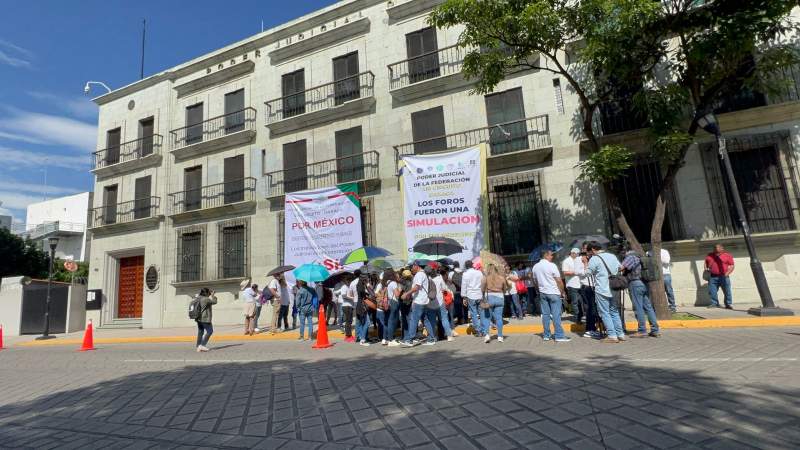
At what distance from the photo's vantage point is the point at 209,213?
1816 centimetres

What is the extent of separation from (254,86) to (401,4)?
7987 millimetres

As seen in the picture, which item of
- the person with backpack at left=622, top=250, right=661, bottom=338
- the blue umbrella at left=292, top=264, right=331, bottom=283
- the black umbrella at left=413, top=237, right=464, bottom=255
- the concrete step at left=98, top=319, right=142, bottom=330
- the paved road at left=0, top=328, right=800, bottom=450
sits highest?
the black umbrella at left=413, top=237, right=464, bottom=255

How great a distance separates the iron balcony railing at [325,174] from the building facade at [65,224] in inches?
1388

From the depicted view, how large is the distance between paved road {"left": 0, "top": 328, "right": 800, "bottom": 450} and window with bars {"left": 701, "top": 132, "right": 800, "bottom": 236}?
552 centimetres

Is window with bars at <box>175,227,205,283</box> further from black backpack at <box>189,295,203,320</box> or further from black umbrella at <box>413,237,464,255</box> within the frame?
black umbrella at <box>413,237,464,255</box>

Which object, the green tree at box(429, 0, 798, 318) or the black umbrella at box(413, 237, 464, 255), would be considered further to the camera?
the black umbrella at box(413, 237, 464, 255)

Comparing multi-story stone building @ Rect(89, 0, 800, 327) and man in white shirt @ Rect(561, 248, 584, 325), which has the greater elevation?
multi-story stone building @ Rect(89, 0, 800, 327)

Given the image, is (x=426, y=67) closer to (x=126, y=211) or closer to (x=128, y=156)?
(x=128, y=156)

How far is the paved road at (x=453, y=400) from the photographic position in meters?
3.18

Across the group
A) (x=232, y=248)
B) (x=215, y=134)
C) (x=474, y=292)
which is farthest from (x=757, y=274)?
(x=215, y=134)

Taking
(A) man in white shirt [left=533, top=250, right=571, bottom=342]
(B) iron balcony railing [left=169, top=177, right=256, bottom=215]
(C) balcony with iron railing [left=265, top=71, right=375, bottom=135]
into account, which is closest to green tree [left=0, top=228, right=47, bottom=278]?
(B) iron balcony railing [left=169, top=177, right=256, bottom=215]

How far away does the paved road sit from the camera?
318 centimetres

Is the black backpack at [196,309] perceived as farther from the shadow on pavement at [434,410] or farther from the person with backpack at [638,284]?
the person with backpack at [638,284]

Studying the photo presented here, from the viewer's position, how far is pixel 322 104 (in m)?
17.2
